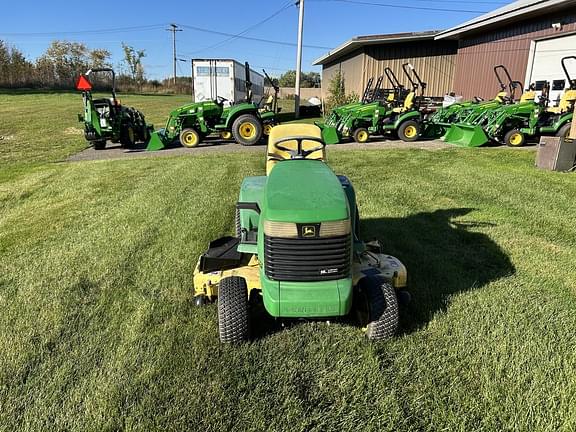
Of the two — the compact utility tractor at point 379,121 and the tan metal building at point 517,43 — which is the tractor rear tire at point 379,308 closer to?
the compact utility tractor at point 379,121

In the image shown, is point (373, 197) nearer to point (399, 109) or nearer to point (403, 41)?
point (399, 109)

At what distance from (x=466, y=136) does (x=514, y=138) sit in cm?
110

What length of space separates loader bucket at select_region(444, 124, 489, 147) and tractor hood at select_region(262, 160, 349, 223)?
28.5ft

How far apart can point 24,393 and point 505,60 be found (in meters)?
15.5

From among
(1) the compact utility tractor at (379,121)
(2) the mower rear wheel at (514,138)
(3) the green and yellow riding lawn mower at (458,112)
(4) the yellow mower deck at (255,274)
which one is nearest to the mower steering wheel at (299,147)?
(4) the yellow mower deck at (255,274)

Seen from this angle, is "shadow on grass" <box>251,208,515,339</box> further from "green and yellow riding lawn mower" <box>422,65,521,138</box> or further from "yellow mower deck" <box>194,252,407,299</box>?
"green and yellow riding lawn mower" <box>422,65,521,138</box>

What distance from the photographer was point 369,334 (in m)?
2.67

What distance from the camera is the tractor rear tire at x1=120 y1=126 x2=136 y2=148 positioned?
11.9 metres

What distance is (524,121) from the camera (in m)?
10.2

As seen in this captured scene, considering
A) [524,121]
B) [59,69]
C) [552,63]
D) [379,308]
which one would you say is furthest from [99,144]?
[59,69]

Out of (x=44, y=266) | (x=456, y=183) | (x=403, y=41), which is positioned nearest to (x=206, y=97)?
(x=403, y=41)

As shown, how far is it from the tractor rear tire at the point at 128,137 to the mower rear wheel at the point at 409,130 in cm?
746

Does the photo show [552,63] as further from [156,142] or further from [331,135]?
[156,142]

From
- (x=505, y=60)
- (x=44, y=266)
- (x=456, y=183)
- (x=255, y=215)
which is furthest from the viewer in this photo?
(x=505, y=60)
